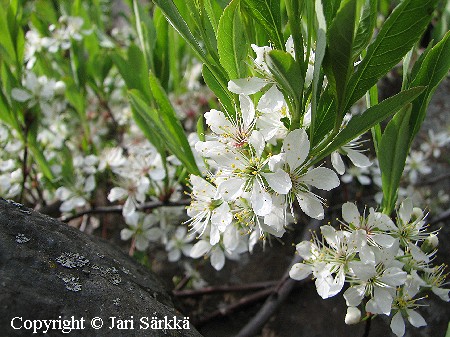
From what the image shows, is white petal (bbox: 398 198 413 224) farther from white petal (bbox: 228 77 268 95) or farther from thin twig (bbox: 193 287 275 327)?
thin twig (bbox: 193 287 275 327)

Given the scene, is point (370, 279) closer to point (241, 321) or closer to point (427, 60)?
point (427, 60)

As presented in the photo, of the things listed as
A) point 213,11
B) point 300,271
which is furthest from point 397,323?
point 213,11

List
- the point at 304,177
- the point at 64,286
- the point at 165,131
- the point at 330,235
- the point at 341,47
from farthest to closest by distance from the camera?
the point at 165,131 → the point at 330,235 → the point at 304,177 → the point at 64,286 → the point at 341,47

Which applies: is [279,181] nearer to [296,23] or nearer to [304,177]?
[304,177]

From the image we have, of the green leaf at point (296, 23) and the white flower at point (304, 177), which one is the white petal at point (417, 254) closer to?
the white flower at point (304, 177)

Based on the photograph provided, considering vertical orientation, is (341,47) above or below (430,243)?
above

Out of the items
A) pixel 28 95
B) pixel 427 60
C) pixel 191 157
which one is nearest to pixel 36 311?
pixel 191 157

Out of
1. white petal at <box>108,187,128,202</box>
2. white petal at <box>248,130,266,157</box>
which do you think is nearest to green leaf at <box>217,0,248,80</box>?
white petal at <box>248,130,266,157</box>

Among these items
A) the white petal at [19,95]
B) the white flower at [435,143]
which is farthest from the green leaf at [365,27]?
the white flower at [435,143]
